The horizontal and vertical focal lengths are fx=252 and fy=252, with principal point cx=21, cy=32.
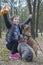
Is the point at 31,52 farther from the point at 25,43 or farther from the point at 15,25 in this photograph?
the point at 15,25

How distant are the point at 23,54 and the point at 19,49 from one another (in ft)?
0.70

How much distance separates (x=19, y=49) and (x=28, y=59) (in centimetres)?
40

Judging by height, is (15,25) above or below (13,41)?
above

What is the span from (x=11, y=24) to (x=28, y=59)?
3.64ft

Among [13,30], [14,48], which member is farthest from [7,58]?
[13,30]

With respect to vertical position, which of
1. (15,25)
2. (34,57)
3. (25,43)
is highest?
(15,25)

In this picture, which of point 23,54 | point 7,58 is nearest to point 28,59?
point 23,54

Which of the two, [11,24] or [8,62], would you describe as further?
[11,24]

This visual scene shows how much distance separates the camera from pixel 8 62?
6.74 meters

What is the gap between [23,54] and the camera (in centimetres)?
707

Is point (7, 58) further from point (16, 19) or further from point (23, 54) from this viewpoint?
point (16, 19)

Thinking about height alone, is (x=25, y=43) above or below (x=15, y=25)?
below

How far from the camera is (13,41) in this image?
734 cm

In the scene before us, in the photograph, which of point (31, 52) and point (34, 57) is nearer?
point (31, 52)
